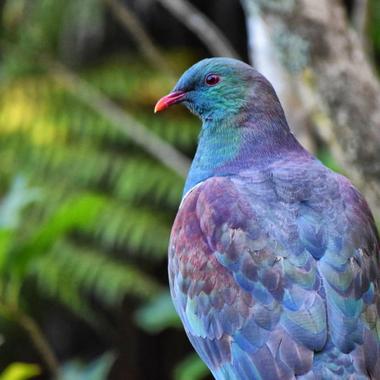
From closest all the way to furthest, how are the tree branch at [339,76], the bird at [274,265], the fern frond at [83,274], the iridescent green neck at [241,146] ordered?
the bird at [274,265] → the iridescent green neck at [241,146] → the tree branch at [339,76] → the fern frond at [83,274]

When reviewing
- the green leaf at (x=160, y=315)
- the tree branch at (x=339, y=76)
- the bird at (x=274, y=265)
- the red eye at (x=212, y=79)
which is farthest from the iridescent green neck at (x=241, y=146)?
the green leaf at (x=160, y=315)

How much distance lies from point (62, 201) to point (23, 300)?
2.12 ft

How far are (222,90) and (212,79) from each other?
0.22ft

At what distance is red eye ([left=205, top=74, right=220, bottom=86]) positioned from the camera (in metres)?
3.53

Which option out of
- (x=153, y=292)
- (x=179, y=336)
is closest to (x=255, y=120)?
(x=153, y=292)

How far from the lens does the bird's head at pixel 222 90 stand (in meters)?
3.48

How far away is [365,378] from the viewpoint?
2.73 meters

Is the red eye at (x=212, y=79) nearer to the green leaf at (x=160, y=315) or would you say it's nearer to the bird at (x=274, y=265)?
the bird at (x=274, y=265)

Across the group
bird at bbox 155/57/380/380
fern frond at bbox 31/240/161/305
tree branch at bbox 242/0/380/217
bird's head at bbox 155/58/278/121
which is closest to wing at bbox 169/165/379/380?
bird at bbox 155/57/380/380

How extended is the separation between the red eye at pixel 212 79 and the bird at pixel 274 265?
17cm

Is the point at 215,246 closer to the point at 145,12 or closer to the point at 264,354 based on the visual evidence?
the point at 264,354

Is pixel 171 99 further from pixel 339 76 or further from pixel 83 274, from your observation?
pixel 83 274

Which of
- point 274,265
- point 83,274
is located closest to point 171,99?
point 274,265

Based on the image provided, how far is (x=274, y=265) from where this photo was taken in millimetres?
2902
